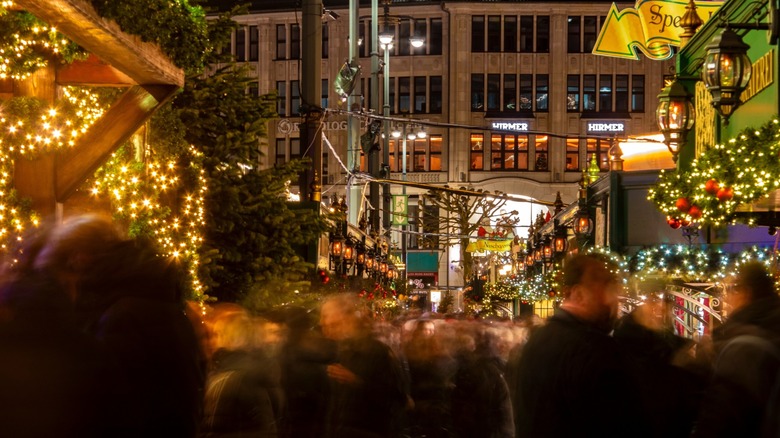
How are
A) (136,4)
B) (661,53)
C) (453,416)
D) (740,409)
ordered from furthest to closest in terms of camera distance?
(661,53), (453,416), (136,4), (740,409)

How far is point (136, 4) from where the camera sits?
759 cm

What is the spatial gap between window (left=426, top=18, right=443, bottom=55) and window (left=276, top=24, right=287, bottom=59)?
883 cm

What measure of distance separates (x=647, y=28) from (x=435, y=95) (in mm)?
46145

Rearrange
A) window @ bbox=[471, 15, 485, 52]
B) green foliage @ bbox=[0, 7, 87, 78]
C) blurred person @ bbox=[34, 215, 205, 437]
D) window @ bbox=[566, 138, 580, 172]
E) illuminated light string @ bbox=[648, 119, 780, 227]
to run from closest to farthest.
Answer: blurred person @ bbox=[34, 215, 205, 437], green foliage @ bbox=[0, 7, 87, 78], illuminated light string @ bbox=[648, 119, 780, 227], window @ bbox=[566, 138, 580, 172], window @ bbox=[471, 15, 485, 52]

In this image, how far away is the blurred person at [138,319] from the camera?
15.2 feet

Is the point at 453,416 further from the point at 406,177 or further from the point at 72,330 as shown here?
the point at 406,177

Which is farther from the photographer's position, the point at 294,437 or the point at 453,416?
the point at 453,416

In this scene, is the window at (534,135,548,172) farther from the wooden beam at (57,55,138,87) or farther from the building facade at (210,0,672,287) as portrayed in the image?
the wooden beam at (57,55,138,87)

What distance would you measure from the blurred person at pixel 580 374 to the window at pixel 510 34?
61.0 metres

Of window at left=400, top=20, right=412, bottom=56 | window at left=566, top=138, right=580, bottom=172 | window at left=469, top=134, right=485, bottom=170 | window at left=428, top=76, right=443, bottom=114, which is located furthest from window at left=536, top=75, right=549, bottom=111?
window at left=400, top=20, right=412, bottom=56

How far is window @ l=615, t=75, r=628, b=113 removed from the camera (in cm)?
6397

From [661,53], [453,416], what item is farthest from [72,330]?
[661,53]

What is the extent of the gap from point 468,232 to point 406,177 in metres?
6.72

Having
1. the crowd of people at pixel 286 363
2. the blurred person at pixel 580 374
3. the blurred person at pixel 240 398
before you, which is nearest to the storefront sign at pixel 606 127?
the crowd of people at pixel 286 363
